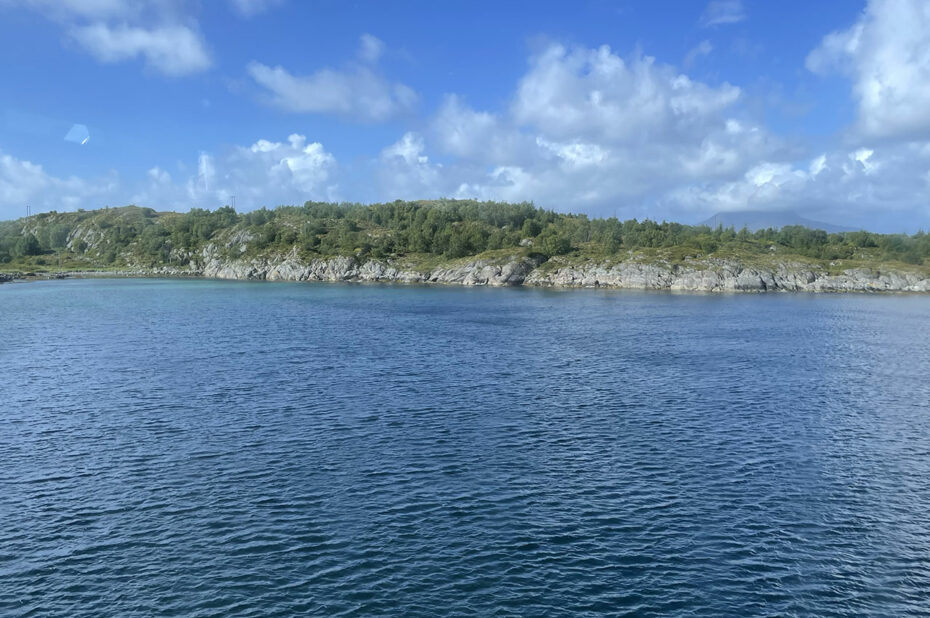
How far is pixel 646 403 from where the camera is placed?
56219mm

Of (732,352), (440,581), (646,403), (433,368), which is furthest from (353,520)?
(732,352)

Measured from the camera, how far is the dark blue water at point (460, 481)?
26391 millimetres

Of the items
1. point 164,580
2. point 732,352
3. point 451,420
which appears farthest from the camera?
point 732,352

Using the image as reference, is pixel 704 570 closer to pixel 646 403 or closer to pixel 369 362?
pixel 646 403

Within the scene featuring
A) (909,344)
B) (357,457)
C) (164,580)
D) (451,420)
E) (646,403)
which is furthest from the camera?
(909,344)

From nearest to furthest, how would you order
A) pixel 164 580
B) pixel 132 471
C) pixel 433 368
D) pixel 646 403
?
pixel 164 580 < pixel 132 471 < pixel 646 403 < pixel 433 368

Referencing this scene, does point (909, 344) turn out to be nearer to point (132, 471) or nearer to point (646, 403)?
point (646, 403)

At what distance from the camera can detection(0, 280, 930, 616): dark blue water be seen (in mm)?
26391

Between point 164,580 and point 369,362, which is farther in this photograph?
point 369,362

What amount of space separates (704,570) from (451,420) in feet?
84.9

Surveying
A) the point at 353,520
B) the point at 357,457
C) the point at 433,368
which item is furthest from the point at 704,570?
the point at 433,368

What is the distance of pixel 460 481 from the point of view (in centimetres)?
3781

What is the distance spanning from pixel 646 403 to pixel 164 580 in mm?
42263

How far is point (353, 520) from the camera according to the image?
32531 mm
